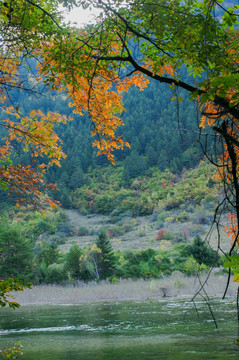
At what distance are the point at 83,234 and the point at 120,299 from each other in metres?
29.6

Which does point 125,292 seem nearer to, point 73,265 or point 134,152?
point 73,265

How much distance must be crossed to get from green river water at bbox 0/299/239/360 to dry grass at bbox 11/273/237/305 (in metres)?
2.87

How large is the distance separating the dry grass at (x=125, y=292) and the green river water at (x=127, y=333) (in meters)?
2.87

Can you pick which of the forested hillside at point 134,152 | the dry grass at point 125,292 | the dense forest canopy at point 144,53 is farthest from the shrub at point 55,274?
the forested hillside at point 134,152

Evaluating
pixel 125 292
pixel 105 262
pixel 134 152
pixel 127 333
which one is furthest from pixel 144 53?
pixel 134 152

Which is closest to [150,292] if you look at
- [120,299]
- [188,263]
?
[120,299]

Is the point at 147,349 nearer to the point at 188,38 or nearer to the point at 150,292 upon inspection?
the point at 188,38

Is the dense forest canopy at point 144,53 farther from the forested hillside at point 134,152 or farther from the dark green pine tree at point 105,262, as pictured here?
the forested hillside at point 134,152

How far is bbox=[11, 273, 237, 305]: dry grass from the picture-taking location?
1479 centimetres

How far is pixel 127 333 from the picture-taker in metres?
7.89

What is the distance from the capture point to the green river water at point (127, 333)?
607 centimetres

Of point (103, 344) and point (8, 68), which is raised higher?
point (8, 68)

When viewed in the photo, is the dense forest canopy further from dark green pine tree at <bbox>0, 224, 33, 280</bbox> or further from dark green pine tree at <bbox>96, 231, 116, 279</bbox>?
dark green pine tree at <bbox>0, 224, 33, 280</bbox>

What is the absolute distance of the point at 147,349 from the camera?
6.30 meters
